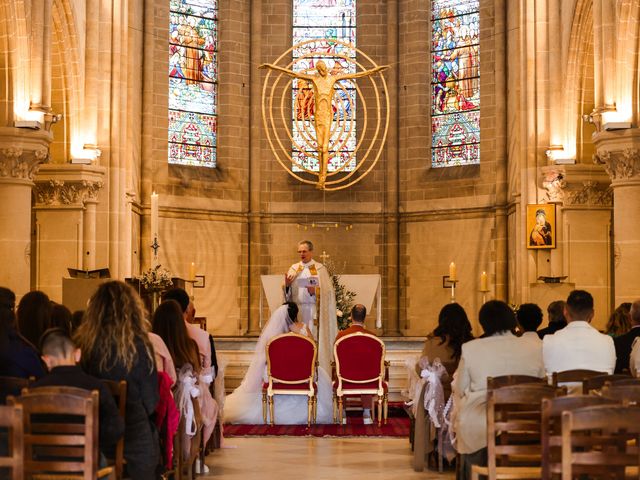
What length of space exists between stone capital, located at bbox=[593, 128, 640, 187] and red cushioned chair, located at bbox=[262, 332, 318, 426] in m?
4.87

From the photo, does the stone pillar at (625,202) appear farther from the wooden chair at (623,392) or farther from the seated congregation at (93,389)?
the wooden chair at (623,392)

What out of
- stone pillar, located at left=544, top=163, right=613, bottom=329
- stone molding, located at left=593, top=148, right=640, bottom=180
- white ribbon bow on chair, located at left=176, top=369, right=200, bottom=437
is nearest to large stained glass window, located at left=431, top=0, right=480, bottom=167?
stone pillar, located at left=544, top=163, right=613, bottom=329

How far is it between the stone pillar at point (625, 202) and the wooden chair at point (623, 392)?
29.9 feet

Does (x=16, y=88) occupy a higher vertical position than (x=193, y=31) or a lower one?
lower

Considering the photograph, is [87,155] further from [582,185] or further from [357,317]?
[582,185]

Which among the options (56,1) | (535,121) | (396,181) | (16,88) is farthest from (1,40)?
(396,181)

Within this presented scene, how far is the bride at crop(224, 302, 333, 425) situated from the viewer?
14203 mm

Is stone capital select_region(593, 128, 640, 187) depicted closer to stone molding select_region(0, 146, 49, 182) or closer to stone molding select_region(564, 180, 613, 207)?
stone molding select_region(564, 180, 613, 207)

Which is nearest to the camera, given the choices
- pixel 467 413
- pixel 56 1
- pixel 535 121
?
pixel 467 413

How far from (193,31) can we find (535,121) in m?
8.01

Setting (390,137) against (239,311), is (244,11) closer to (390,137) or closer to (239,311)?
(390,137)

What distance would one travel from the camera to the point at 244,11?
81.0ft

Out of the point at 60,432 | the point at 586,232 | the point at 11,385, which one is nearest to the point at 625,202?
the point at 586,232

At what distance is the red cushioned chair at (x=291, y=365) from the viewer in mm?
13664
